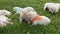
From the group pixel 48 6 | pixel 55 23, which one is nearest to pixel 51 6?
pixel 48 6

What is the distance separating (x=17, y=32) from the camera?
4.53 metres

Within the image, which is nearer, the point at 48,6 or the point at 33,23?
the point at 33,23

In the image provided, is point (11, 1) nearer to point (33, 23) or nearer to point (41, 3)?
point (41, 3)

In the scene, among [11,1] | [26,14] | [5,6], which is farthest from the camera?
[11,1]

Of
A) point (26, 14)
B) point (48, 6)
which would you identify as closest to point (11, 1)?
point (48, 6)

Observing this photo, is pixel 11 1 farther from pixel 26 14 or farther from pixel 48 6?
pixel 26 14

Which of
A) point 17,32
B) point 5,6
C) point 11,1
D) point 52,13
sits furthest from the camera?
point 11,1

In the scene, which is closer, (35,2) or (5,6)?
(5,6)

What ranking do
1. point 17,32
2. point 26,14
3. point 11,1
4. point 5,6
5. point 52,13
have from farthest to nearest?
1. point 11,1
2. point 5,6
3. point 52,13
4. point 26,14
5. point 17,32

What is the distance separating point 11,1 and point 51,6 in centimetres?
134

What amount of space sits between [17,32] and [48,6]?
4.86 ft

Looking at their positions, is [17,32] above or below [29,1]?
below

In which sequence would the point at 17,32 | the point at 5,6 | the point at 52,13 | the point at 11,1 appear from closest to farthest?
the point at 17,32 → the point at 52,13 → the point at 5,6 → the point at 11,1

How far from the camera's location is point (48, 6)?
5.73m
